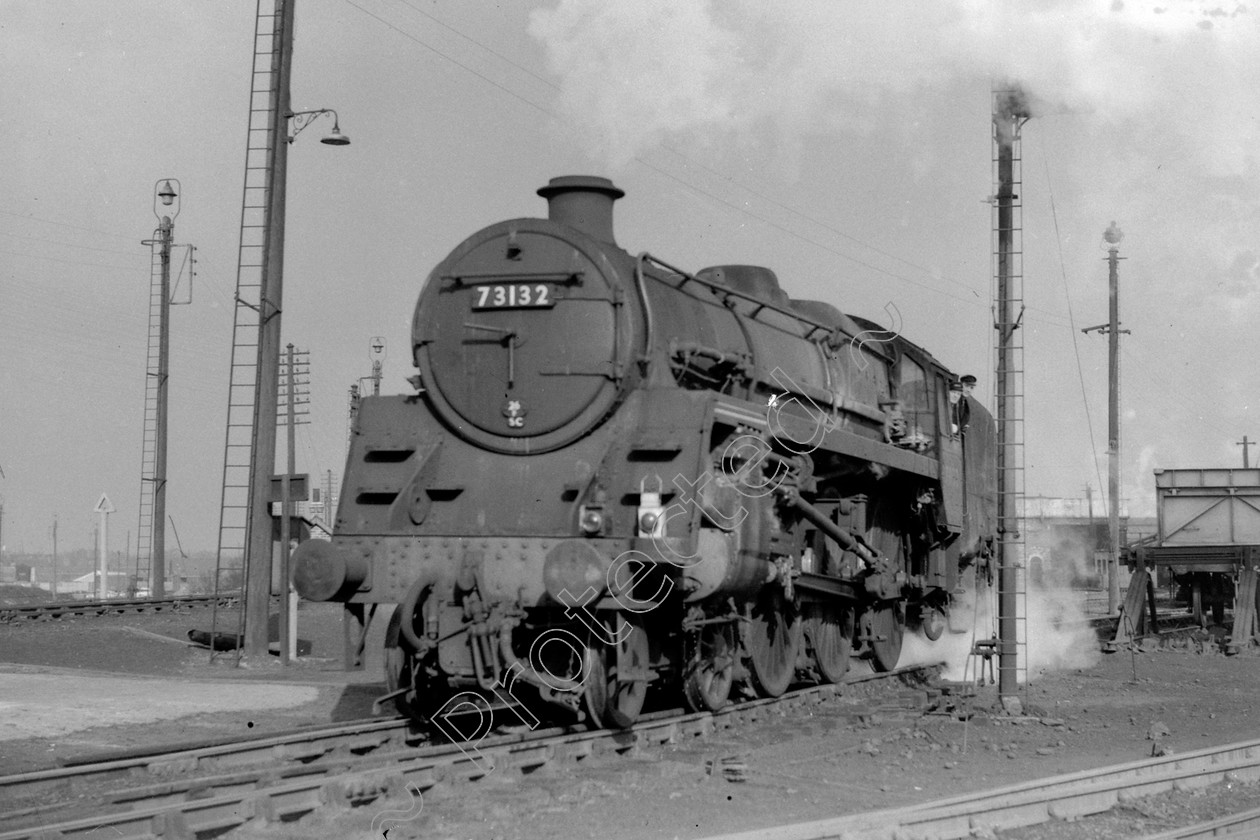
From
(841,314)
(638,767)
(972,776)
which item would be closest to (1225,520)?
(841,314)

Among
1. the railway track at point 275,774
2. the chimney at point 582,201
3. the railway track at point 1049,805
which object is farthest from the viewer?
the chimney at point 582,201

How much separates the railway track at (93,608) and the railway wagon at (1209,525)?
14903 millimetres

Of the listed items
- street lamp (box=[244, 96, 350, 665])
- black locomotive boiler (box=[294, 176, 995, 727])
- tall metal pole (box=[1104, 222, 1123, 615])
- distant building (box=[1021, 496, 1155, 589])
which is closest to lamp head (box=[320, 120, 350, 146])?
street lamp (box=[244, 96, 350, 665])

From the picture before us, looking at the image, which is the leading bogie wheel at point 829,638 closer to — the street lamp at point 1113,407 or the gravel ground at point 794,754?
the gravel ground at point 794,754

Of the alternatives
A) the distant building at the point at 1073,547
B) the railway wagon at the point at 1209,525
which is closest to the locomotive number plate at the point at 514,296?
the railway wagon at the point at 1209,525

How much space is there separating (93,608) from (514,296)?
Result: 16.9 m

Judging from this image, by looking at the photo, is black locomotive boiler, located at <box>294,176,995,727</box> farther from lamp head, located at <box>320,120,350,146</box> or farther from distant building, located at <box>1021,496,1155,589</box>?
distant building, located at <box>1021,496,1155,589</box>

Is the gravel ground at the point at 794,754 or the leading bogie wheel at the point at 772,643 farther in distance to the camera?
the leading bogie wheel at the point at 772,643

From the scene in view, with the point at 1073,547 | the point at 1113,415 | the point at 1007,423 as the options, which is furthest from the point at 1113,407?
the point at 1073,547

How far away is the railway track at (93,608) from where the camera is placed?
22891mm

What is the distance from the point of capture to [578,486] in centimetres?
973

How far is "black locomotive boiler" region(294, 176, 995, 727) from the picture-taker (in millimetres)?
9344

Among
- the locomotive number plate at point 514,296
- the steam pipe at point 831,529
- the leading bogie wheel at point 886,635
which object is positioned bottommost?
the leading bogie wheel at point 886,635

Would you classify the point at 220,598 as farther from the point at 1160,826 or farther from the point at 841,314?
the point at 1160,826
